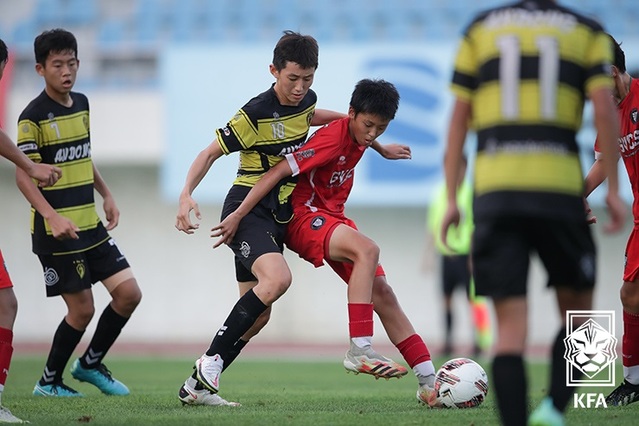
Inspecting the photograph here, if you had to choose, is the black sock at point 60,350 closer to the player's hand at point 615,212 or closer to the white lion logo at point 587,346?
the white lion logo at point 587,346

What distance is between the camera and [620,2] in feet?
53.7

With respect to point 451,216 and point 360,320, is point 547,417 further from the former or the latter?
point 360,320

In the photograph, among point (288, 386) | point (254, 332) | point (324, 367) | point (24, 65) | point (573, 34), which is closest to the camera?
point (573, 34)

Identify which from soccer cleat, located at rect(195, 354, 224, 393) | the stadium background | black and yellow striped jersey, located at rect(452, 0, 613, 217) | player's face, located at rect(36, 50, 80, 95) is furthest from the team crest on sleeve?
the stadium background

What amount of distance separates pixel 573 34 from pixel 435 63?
10.9 meters

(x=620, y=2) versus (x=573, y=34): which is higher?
(x=620, y=2)

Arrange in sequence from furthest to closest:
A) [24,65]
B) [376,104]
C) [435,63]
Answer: [24,65]
[435,63]
[376,104]

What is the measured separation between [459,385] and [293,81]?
1.98m

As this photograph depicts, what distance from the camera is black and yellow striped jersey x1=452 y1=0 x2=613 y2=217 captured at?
3736 mm

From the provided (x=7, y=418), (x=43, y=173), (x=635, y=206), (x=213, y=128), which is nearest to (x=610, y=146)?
(x=635, y=206)

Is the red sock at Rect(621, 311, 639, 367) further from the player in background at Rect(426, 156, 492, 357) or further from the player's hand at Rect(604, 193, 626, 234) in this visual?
the player in background at Rect(426, 156, 492, 357)

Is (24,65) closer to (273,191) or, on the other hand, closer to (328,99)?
(328,99)

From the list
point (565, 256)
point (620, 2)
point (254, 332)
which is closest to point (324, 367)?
point (254, 332)

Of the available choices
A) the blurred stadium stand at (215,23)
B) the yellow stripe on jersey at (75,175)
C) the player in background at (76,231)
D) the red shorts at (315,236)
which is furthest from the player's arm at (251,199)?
the blurred stadium stand at (215,23)
